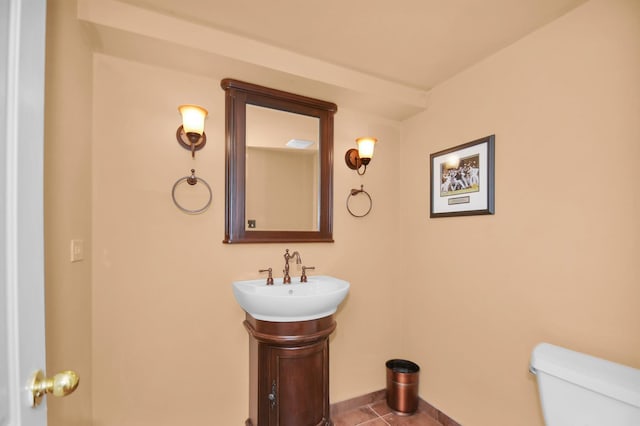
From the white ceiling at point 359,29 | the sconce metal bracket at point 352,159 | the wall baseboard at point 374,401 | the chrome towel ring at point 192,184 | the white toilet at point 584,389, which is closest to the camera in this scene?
the white toilet at point 584,389

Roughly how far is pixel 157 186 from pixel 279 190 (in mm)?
756

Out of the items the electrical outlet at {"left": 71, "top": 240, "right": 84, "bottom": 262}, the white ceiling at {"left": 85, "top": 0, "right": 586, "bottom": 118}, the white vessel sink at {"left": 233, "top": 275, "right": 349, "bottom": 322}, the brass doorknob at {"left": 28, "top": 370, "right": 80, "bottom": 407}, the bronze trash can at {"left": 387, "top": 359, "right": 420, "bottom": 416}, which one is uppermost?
the white ceiling at {"left": 85, "top": 0, "right": 586, "bottom": 118}

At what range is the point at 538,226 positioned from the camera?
156 cm

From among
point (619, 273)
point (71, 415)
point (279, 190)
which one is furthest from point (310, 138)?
point (71, 415)

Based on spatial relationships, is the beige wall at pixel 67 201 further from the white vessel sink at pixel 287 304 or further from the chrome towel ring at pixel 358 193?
the chrome towel ring at pixel 358 193

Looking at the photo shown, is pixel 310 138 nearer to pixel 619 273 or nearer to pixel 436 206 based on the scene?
pixel 436 206

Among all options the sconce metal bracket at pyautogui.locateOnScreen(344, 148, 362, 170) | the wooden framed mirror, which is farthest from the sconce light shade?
the wooden framed mirror

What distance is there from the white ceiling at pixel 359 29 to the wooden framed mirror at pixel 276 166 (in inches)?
8.2

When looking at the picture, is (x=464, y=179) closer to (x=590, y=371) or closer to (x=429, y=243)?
(x=429, y=243)

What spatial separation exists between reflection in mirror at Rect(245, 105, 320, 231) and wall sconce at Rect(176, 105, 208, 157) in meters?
0.32

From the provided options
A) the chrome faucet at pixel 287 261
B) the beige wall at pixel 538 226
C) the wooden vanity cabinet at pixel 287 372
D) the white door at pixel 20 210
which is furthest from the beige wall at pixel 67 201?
the beige wall at pixel 538 226

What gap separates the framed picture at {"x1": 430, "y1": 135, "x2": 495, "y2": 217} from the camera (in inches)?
71.1

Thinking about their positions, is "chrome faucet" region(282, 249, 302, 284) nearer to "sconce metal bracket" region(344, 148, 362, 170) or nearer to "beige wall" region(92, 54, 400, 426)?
"beige wall" region(92, 54, 400, 426)

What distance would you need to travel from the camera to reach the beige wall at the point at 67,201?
3.61ft
